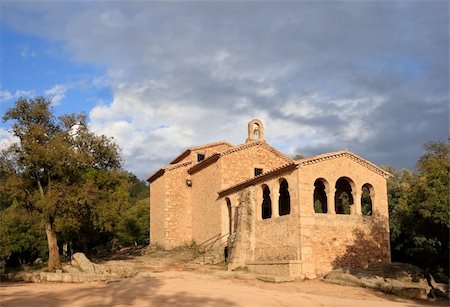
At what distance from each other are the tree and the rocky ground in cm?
319

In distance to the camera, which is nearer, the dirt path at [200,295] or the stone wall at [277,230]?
the dirt path at [200,295]

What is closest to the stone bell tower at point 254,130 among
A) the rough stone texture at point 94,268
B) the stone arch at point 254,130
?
the stone arch at point 254,130

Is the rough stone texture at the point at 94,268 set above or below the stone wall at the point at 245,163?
below

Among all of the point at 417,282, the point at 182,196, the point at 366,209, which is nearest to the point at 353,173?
the point at 417,282

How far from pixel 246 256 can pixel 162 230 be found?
11.7 m

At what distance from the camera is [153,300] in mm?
15703

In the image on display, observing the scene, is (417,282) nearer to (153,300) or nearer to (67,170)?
(153,300)

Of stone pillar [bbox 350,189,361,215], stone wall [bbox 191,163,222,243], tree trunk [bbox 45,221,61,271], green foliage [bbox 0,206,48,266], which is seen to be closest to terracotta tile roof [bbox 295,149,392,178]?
stone pillar [bbox 350,189,361,215]

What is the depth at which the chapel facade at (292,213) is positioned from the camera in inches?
968

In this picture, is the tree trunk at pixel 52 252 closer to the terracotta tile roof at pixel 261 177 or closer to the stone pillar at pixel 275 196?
the terracotta tile roof at pixel 261 177

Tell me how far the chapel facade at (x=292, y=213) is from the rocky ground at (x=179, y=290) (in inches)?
65.1

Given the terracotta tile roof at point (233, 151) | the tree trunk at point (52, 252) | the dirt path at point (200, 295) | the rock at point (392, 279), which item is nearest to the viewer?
the dirt path at point (200, 295)

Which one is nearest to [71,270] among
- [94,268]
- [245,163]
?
[94,268]

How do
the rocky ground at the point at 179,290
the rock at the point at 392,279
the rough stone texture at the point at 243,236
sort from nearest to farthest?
the rocky ground at the point at 179,290, the rock at the point at 392,279, the rough stone texture at the point at 243,236
